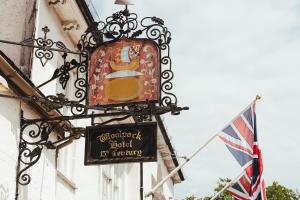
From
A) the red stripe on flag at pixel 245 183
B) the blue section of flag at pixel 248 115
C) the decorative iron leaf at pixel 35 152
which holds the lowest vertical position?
the red stripe on flag at pixel 245 183

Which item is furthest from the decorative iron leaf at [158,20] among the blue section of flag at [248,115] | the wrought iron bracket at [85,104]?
the blue section of flag at [248,115]

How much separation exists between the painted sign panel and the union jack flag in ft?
10.1

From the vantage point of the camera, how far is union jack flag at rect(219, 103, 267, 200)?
462 inches

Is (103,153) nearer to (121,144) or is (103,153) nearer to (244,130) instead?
(121,144)

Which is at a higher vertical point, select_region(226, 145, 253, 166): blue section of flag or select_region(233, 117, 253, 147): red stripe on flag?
select_region(233, 117, 253, 147): red stripe on flag

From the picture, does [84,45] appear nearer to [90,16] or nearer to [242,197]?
[90,16]

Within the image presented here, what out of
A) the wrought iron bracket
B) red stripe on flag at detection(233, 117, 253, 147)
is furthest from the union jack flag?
the wrought iron bracket

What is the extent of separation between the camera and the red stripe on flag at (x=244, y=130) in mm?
11906

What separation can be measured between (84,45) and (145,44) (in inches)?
39.8

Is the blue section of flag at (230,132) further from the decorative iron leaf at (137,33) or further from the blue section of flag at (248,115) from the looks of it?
the decorative iron leaf at (137,33)

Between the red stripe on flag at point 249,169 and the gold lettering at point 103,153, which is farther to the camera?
the red stripe on flag at point 249,169

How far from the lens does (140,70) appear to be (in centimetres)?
922

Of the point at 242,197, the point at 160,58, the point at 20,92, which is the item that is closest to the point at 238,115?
the point at 242,197

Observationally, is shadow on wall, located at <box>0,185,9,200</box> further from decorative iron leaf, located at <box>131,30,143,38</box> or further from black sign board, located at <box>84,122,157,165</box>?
decorative iron leaf, located at <box>131,30,143,38</box>
